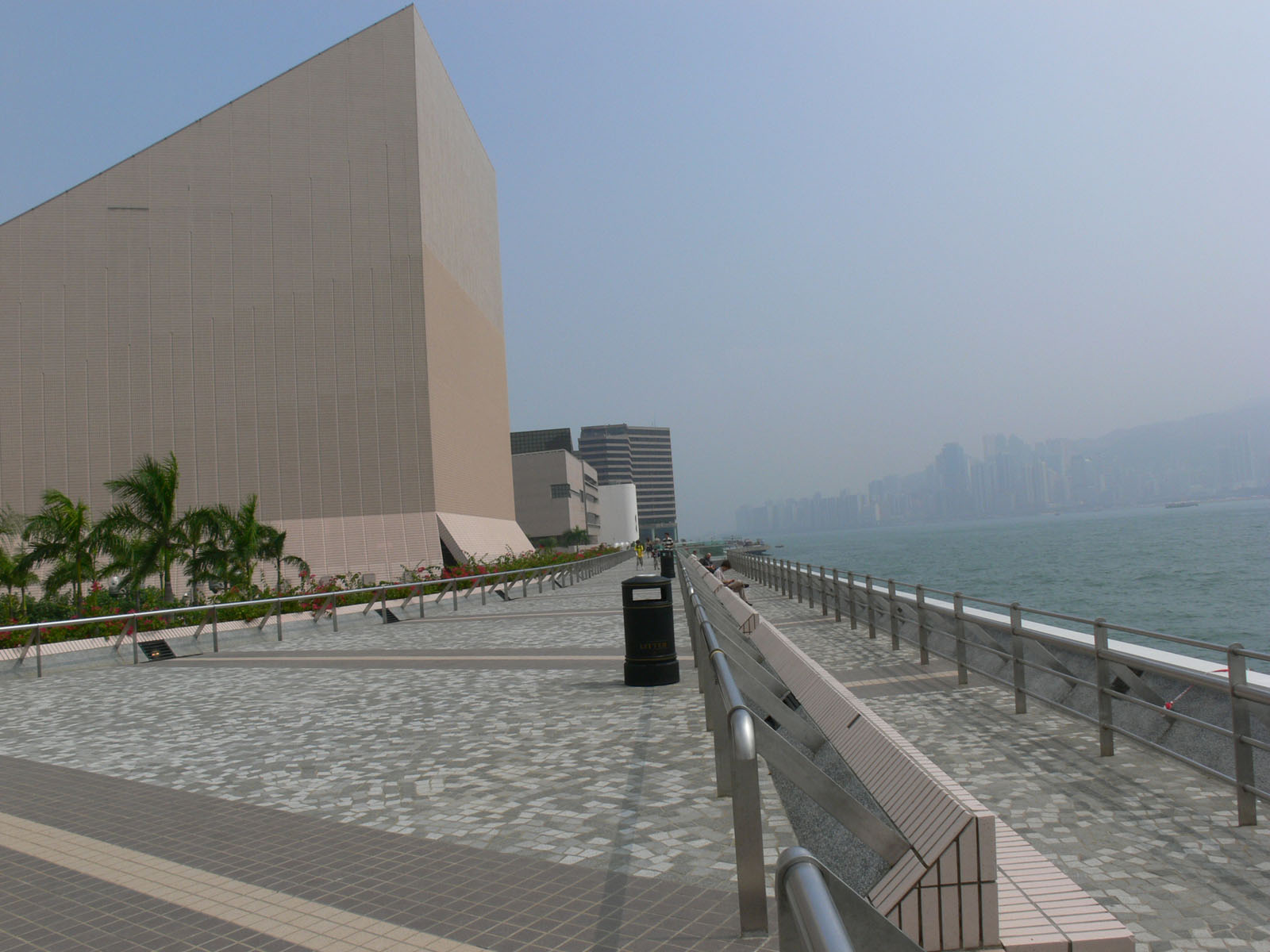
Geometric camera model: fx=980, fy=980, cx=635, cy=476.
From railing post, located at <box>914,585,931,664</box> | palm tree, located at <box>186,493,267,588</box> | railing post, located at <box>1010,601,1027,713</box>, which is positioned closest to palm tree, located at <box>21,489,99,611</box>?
palm tree, located at <box>186,493,267,588</box>

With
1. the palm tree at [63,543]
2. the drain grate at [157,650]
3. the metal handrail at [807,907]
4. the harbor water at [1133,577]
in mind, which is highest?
the palm tree at [63,543]

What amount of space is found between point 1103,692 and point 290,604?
57.9 feet

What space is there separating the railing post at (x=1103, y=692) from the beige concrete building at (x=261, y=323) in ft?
135

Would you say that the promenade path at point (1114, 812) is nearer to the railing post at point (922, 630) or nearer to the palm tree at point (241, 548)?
the railing post at point (922, 630)

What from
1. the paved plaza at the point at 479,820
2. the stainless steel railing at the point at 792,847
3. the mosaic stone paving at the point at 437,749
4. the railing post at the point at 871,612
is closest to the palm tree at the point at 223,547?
the mosaic stone paving at the point at 437,749

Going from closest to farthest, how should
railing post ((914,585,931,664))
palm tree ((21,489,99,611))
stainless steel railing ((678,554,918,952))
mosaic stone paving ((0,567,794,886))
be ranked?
stainless steel railing ((678,554,918,952)) → mosaic stone paving ((0,567,794,886)) → railing post ((914,585,931,664)) → palm tree ((21,489,99,611))

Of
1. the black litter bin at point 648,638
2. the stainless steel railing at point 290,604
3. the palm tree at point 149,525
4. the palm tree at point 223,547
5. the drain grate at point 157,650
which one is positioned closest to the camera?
the black litter bin at point 648,638

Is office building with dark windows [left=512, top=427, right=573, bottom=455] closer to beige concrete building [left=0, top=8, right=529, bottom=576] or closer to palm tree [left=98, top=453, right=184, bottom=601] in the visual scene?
beige concrete building [left=0, top=8, right=529, bottom=576]

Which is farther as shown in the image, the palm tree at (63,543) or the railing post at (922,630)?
the palm tree at (63,543)

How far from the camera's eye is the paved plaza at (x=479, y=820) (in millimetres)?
4145

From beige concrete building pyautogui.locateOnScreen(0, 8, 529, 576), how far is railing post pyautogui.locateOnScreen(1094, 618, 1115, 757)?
41.0 m

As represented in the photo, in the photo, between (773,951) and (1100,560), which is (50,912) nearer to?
(773,951)

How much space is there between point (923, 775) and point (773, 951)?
878mm

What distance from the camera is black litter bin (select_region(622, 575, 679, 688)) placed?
10555mm
